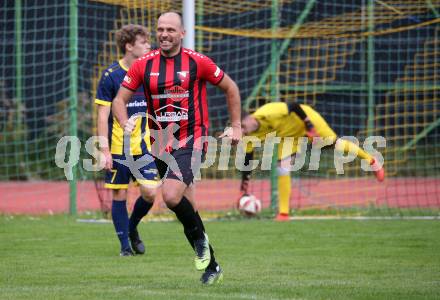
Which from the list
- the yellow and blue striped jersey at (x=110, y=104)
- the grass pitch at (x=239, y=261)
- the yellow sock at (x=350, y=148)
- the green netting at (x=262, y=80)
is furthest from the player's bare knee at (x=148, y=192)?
the green netting at (x=262, y=80)

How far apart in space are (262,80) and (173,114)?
8.44m

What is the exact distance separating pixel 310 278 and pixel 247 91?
11016 millimetres

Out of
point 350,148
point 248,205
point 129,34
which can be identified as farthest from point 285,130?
point 129,34

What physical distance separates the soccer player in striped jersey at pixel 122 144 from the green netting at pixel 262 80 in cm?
481

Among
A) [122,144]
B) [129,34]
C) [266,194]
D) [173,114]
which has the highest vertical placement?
[129,34]

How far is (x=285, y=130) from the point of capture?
41.5 ft

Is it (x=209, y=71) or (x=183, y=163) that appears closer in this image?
(x=183, y=163)

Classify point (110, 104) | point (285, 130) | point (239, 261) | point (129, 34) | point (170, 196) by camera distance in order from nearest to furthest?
point (170, 196) → point (239, 261) → point (110, 104) → point (129, 34) → point (285, 130)

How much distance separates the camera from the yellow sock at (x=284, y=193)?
12.6m

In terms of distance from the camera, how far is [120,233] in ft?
28.9

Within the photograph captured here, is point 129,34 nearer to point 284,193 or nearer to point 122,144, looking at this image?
point 122,144

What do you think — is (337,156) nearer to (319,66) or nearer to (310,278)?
(319,66)

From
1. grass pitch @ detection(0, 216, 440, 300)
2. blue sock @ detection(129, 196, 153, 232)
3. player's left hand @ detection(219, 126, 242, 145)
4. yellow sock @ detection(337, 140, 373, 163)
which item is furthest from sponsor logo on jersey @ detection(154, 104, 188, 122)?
yellow sock @ detection(337, 140, 373, 163)

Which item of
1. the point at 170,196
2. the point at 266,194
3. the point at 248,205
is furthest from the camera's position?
the point at 266,194
